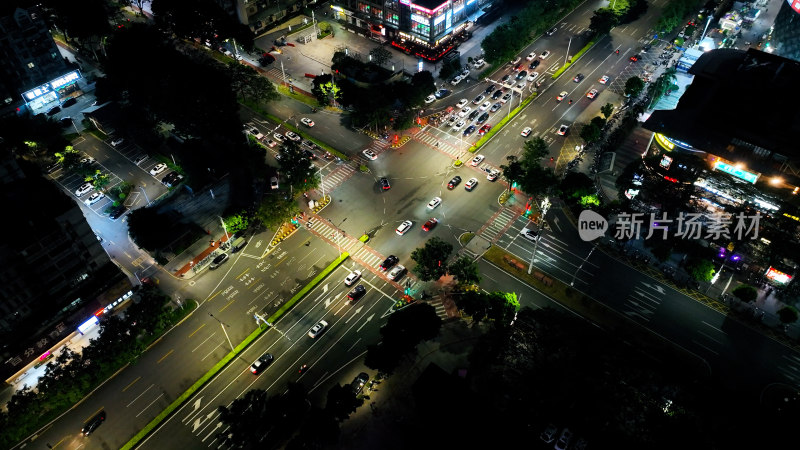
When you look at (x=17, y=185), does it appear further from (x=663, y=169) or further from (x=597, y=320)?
(x=663, y=169)

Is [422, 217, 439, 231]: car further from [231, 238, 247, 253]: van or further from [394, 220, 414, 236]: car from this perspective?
[231, 238, 247, 253]: van

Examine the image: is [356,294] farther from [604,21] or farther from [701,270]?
[604,21]

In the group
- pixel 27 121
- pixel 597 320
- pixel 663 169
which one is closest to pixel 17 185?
pixel 27 121

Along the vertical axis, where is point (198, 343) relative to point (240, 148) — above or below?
below

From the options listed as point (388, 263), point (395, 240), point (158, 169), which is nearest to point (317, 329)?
point (388, 263)

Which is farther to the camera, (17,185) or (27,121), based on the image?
(27,121)

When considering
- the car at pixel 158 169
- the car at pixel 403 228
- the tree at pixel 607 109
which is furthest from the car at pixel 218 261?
the tree at pixel 607 109

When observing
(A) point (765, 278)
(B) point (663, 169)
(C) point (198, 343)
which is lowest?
(C) point (198, 343)
